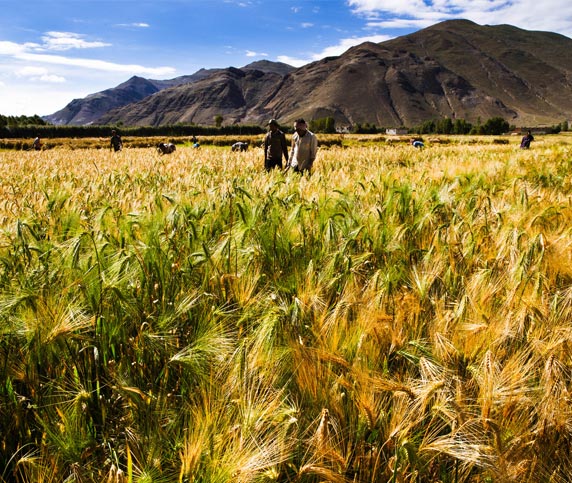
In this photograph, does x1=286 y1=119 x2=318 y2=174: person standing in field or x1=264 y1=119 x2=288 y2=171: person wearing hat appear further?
x1=264 y1=119 x2=288 y2=171: person wearing hat

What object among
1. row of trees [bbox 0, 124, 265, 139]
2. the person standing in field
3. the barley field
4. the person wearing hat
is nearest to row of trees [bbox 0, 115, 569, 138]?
row of trees [bbox 0, 124, 265, 139]

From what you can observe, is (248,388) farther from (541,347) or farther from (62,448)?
(541,347)

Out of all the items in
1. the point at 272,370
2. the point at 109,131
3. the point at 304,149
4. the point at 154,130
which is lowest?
the point at 272,370

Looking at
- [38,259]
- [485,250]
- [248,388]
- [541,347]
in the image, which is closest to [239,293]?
[248,388]

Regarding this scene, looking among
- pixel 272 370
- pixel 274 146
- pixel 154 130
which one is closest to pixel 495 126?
pixel 154 130

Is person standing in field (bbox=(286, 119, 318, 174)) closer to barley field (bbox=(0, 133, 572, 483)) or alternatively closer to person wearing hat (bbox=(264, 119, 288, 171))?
person wearing hat (bbox=(264, 119, 288, 171))

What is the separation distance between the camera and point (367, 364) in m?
1.76

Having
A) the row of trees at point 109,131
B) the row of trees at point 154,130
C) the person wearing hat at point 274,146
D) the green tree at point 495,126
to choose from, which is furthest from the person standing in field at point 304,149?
the green tree at point 495,126

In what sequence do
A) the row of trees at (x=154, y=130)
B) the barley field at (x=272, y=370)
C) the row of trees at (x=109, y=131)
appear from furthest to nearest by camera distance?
the row of trees at (x=109, y=131), the row of trees at (x=154, y=130), the barley field at (x=272, y=370)

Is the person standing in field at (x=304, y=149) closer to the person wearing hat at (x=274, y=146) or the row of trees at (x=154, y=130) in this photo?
the person wearing hat at (x=274, y=146)

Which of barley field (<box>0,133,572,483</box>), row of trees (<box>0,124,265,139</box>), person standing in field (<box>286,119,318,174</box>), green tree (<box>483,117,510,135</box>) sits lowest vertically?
barley field (<box>0,133,572,483</box>)

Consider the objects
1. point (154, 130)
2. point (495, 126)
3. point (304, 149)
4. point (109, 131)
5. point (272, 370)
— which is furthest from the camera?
point (495, 126)

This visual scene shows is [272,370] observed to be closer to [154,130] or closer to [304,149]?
[304,149]

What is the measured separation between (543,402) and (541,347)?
0.35 meters
